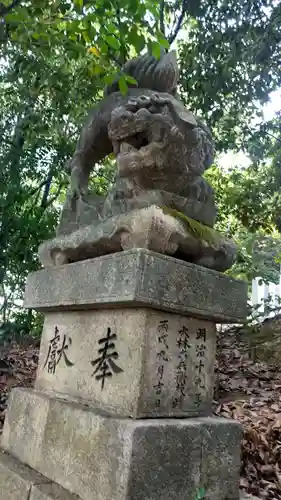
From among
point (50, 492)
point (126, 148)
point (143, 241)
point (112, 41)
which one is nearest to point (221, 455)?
point (50, 492)

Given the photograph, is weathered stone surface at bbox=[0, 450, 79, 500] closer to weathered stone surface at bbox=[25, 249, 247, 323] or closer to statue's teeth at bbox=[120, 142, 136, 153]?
weathered stone surface at bbox=[25, 249, 247, 323]

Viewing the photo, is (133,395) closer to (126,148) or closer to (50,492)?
(50,492)

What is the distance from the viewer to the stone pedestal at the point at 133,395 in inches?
66.2

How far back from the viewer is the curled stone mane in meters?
2.51

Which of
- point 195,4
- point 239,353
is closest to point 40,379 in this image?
point 239,353

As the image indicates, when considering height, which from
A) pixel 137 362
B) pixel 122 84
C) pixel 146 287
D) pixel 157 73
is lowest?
pixel 137 362

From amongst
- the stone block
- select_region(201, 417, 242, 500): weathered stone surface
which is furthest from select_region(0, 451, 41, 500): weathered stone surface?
select_region(201, 417, 242, 500): weathered stone surface

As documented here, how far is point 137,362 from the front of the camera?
1767 millimetres

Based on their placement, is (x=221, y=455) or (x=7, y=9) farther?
(x=7, y=9)

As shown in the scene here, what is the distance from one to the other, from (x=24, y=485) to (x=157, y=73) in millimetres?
2295

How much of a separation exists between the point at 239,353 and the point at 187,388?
4.53m

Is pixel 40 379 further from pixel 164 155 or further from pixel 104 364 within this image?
pixel 164 155

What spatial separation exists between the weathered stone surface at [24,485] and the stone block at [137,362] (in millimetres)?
384

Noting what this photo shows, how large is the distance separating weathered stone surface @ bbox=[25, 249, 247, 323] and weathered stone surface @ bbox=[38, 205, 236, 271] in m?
0.09
